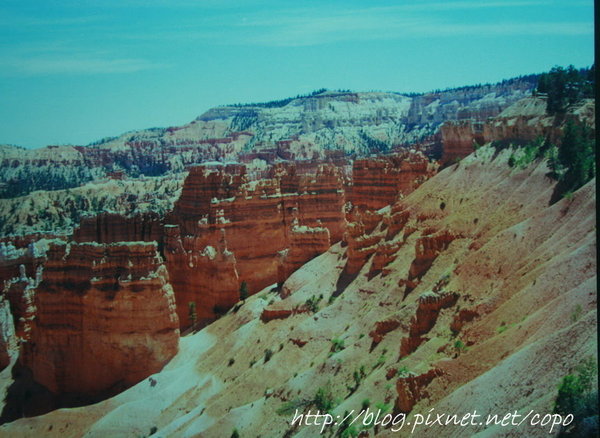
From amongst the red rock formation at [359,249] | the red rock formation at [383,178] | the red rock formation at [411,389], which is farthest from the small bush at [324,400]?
the red rock formation at [383,178]

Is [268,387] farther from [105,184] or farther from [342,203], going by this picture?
[105,184]

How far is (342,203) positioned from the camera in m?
58.3

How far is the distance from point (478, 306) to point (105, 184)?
148 metres

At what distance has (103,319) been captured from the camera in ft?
133

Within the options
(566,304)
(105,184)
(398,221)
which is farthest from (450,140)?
(105,184)

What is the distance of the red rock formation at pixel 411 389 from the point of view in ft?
71.1

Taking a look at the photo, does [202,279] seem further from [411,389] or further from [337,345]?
[411,389]

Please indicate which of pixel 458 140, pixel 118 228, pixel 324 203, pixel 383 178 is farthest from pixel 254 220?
pixel 118 228

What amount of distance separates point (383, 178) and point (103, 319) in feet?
93.5

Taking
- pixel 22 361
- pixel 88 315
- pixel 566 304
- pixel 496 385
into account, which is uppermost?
pixel 566 304

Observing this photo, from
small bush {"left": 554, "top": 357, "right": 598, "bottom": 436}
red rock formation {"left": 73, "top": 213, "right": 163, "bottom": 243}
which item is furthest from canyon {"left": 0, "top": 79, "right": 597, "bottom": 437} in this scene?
red rock formation {"left": 73, "top": 213, "right": 163, "bottom": 243}

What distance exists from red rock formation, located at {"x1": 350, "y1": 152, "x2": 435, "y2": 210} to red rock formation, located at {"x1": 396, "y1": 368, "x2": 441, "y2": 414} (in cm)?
3358

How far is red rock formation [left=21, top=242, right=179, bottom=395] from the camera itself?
4000 cm

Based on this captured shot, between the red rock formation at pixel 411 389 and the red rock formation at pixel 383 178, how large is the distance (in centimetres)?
3358
